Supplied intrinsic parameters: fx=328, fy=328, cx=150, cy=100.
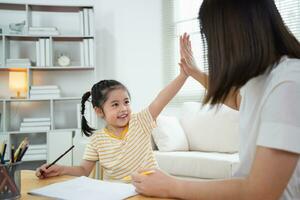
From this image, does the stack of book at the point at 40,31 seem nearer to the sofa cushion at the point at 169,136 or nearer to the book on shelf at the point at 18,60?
the book on shelf at the point at 18,60

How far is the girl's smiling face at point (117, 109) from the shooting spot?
1508mm

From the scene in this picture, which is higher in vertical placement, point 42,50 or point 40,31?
point 40,31

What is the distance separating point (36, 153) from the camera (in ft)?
11.1

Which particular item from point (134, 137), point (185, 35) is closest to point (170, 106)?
point (134, 137)

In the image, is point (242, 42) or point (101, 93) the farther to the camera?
point (101, 93)

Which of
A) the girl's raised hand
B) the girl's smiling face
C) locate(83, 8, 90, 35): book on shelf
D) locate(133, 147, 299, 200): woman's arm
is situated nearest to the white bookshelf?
locate(83, 8, 90, 35): book on shelf

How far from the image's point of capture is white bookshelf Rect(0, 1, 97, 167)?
345cm

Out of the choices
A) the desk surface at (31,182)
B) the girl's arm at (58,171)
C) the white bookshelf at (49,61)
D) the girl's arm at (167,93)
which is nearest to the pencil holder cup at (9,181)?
the desk surface at (31,182)

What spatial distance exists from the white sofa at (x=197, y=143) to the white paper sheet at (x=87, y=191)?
1.63 m

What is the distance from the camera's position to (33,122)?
3.42m

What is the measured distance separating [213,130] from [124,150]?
168cm

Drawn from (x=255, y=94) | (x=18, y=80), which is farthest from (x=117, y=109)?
(x=18, y=80)

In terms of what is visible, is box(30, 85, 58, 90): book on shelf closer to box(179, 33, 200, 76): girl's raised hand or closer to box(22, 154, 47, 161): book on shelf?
box(22, 154, 47, 161): book on shelf

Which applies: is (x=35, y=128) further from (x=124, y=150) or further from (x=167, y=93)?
(x=167, y=93)
